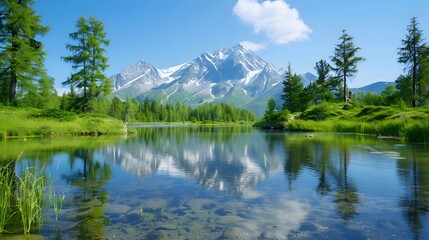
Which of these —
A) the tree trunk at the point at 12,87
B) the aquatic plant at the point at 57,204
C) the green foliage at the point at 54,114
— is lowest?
the aquatic plant at the point at 57,204

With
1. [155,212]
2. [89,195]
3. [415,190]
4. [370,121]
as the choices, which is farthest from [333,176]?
[370,121]

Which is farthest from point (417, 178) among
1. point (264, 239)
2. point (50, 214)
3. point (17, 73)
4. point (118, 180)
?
point (17, 73)

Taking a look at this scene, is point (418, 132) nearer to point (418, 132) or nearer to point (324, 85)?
point (418, 132)

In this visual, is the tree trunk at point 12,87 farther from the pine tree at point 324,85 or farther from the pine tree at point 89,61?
the pine tree at point 324,85

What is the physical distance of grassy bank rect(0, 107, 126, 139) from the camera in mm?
28547

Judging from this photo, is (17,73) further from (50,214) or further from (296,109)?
(296,109)

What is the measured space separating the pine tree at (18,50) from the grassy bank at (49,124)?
4761mm

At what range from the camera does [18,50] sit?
36906 millimetres

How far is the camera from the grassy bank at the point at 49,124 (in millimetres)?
28547

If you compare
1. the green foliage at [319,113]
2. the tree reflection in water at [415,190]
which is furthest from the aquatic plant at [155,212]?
the green foliage at [319,113]

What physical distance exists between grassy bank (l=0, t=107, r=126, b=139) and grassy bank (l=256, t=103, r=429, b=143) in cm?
3079

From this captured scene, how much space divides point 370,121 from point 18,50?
45185mm

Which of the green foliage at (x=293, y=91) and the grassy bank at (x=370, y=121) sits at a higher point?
the green foliage at (x=293, y=91)

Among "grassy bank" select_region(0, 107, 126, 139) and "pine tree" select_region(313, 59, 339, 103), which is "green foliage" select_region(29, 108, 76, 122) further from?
"pine tree" select_region(313, 59, 339, 103)
